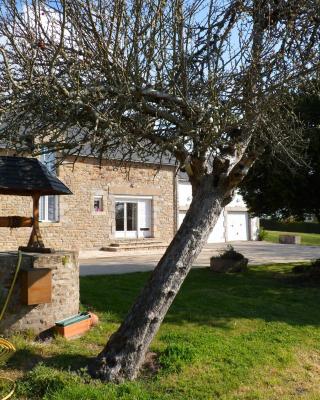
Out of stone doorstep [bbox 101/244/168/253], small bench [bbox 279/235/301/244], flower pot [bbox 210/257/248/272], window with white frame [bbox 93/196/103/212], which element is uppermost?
window with white frame [bbox 93/196/103/212]

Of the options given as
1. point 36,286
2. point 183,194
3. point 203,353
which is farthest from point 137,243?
point 203,353

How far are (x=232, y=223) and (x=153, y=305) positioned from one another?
78.7 ft

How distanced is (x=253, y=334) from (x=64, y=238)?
1344 centimetres

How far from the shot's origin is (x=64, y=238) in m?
20.1

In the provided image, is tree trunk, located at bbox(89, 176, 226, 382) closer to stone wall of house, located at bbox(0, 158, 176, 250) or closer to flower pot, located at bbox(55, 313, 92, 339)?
flower pot, located at bbox(55, 313, 92, 339)

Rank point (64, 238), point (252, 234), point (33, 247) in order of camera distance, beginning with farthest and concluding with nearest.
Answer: point (252, 234) → point (64, 238) → point (33, 247)

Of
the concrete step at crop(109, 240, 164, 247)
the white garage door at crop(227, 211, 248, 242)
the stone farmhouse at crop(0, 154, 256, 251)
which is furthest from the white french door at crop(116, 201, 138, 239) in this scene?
the white garage door at crop(227, 211, 248, 242)

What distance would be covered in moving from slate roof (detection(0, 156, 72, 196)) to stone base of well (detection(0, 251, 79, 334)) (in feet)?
3.47

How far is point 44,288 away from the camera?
705cm

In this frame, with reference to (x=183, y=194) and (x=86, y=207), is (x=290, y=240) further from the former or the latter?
(x=86, y=207)

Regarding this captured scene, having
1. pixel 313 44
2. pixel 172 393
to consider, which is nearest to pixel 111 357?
pixel 172 393

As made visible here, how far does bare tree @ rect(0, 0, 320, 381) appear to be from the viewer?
228 inches

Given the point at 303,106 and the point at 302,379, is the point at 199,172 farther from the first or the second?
the point at 303,106

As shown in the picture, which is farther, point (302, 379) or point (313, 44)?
point (313, 44)
